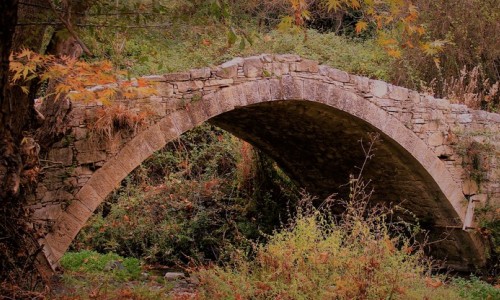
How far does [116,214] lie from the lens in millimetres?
11477

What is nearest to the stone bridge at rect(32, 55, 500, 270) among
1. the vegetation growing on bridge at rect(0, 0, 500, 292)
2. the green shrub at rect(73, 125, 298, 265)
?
the vegetation growing on bridge at rect(0, 0, 500, 292)

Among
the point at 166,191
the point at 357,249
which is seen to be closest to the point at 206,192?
the point at 166,191

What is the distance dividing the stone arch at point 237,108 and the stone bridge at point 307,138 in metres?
0.01

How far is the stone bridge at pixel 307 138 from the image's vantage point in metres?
6.36

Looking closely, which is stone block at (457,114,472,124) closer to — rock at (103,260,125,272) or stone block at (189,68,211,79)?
stone block at (189,68,211,79)

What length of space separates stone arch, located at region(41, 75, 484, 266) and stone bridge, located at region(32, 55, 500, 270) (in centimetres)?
1

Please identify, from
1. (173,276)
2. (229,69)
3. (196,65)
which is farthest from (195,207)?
(229,69)

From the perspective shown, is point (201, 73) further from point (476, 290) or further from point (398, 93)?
point (476, 290)

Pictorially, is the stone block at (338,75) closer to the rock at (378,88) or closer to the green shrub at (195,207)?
the rock at (378,88)

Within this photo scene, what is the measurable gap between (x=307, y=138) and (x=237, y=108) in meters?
2.16

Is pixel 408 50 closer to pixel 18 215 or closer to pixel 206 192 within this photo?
pixel 206 192

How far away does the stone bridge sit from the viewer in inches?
251

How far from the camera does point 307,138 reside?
10.1 metres

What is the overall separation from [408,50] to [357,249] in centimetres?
846
